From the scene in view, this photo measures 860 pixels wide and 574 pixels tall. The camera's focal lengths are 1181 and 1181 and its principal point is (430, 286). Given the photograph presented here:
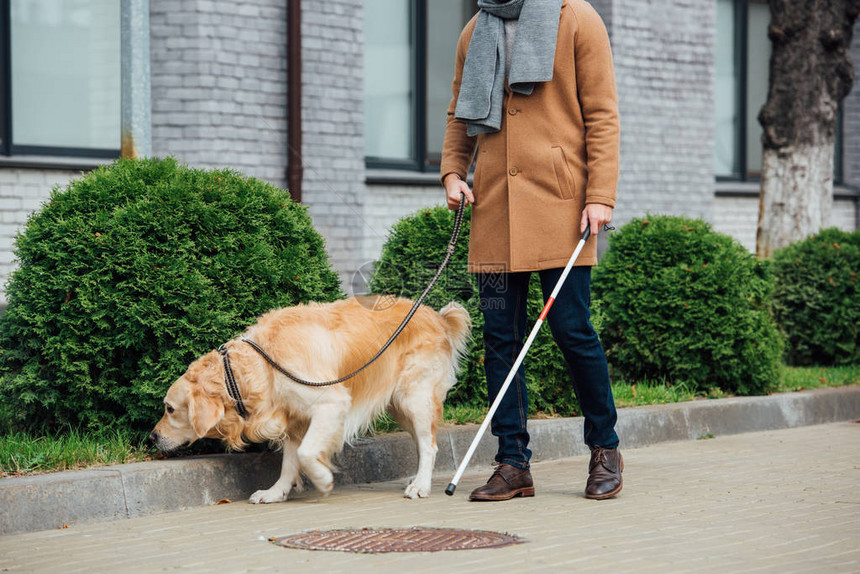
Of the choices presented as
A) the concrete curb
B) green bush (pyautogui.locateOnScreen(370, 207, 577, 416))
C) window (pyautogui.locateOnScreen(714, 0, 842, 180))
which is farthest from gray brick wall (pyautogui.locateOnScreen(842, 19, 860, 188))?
green bush (pyautogui.locateOnScreen(370, 207, 577, 416))

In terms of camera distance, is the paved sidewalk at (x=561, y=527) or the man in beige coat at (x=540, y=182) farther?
the man in beige coat at (x=540, y=182)

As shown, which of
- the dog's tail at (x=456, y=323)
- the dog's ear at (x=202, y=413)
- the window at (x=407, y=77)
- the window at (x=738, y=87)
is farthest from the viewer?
the window at (x=738, y=87)

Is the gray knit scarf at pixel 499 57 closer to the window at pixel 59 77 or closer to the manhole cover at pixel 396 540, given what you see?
the manhole cover at pixel 396 540

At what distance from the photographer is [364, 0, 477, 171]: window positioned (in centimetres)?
1224

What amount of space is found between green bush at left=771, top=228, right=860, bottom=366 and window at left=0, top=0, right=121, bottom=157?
19.8ft

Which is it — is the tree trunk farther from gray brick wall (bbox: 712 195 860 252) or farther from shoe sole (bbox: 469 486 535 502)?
shoe sole (bbox: 469 486 535 502)

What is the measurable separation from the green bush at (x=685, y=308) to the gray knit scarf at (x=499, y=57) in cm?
300

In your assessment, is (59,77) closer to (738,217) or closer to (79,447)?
(79,447)

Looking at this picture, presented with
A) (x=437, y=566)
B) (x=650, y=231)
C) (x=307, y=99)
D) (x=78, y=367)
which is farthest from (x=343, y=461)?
(x=307, y=99)

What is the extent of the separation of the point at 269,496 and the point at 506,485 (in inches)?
43.5

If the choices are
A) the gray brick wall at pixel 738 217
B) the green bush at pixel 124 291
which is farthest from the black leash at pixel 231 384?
the gray brick wall at pixel 738 217

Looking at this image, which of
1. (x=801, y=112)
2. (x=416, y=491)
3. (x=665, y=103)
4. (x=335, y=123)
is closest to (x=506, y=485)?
(x=416, y=491)

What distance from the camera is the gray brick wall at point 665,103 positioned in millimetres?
13438

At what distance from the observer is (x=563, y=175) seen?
5.44 metres
